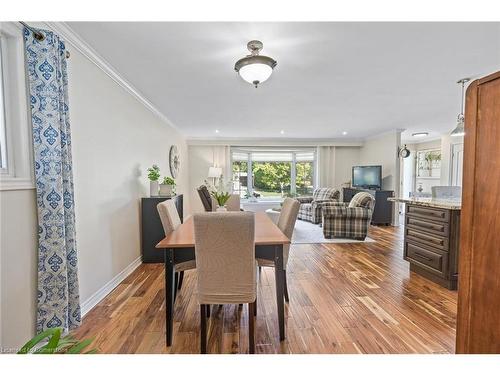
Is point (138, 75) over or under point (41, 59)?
over

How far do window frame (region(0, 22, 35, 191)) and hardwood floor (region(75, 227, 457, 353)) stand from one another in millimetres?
1286

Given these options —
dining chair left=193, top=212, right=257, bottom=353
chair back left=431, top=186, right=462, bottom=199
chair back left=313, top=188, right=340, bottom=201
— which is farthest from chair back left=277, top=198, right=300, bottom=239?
chair back left=313, top=188, right=340, bottom=201

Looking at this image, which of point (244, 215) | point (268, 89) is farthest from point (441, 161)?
point (244, 215)

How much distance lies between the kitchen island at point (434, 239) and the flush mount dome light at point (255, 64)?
Result: 2.36 meters

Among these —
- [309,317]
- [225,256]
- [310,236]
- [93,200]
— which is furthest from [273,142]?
[225,256]

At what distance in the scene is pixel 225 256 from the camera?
5.32 ft

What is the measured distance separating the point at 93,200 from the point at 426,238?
3664mm

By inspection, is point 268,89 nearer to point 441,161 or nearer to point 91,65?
point 91,65

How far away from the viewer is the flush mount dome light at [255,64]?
202 centimetres

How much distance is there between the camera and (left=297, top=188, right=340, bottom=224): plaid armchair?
6.05 metres

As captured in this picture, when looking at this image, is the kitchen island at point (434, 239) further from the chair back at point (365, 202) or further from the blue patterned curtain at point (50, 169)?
the blue patterned curtain at point (50, 169)

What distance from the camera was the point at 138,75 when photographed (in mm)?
2797
